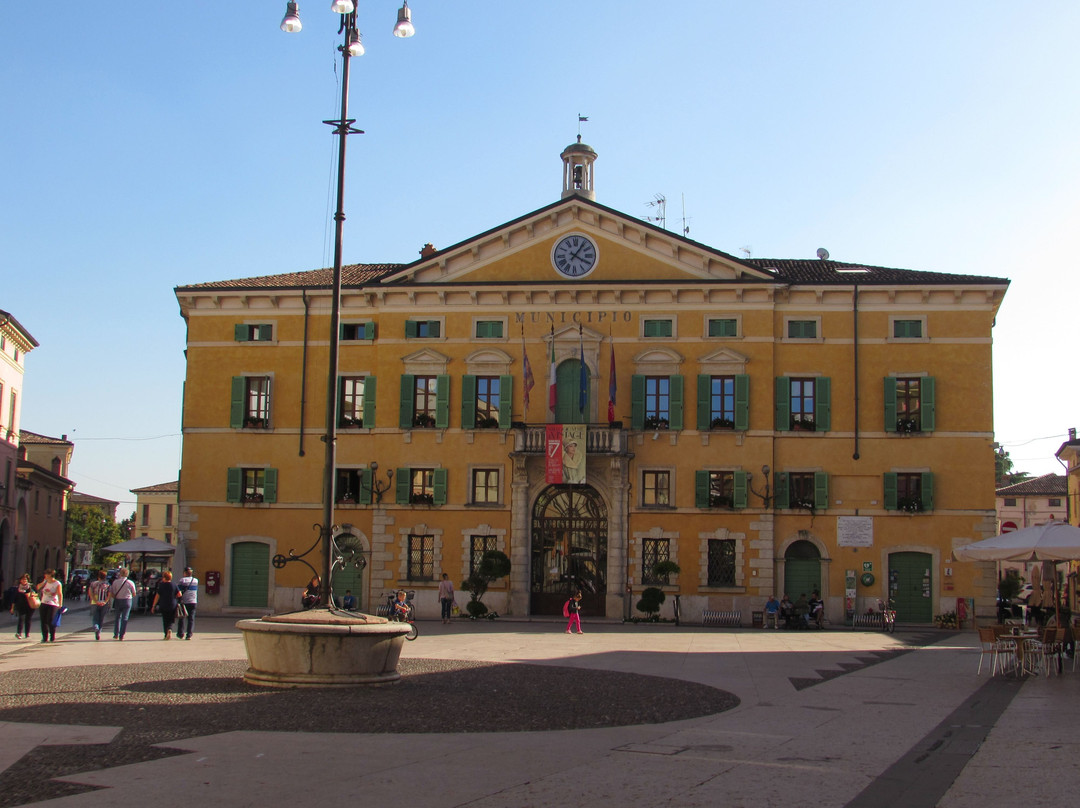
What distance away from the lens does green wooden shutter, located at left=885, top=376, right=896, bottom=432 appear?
3822 centimetres

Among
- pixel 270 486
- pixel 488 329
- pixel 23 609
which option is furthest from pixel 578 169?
pixel 23 609

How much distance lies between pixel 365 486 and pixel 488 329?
23.4 ft

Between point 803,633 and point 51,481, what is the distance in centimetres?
5113

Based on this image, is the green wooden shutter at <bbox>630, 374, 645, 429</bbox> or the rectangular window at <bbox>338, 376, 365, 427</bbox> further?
the rectangular window at <bbox>338, 376, 365, 427</bbox>

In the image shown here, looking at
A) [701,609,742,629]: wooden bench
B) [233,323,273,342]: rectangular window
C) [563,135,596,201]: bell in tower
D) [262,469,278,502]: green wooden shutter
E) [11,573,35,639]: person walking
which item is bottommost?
[701,609,742,629]: wooden bench

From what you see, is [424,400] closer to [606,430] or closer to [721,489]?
[606,430]

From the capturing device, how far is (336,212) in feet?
58.6

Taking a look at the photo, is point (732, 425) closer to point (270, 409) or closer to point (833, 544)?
point (833, 544)

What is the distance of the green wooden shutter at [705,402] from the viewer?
127ft

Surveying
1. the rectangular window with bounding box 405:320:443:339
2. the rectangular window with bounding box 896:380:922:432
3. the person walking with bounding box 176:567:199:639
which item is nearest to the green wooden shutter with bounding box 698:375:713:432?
the rectangular window with bounding box 896:380:922:432

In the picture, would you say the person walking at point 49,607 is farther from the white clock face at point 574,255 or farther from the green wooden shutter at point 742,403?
the green wooden shutter at point 742,403

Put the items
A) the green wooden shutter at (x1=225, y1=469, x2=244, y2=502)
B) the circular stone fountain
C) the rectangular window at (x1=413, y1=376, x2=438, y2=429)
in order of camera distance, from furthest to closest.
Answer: the green wooden shutter at (x1=225, y1=469, x2=244, y2=502) → the rectangular window at (x1=413, y1=376, x2=438, y2=429) → the circular stone fountain

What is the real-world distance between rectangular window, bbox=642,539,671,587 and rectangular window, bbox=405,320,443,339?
1059cm

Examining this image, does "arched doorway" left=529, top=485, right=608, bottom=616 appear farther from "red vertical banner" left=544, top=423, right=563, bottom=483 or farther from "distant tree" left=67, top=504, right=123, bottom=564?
"distant tree" left=67, top=504, right=123, bottom=564
